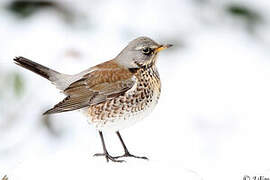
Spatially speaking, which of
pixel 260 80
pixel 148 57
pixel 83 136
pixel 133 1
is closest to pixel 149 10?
pixel 133 1

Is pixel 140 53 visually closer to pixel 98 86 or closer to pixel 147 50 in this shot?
pixel 147 50

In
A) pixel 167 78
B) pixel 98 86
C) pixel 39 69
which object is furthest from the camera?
pixel 167 78

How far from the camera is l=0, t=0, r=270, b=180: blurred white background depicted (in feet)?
22.1

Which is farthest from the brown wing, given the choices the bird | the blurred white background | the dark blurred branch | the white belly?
the dark blurred branch

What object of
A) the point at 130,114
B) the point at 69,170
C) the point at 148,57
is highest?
the point at 148,57

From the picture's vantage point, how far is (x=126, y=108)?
4957 millimetres

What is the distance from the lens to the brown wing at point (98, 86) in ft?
16.4

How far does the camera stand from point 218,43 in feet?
27.0

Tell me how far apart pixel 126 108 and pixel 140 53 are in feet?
1.16

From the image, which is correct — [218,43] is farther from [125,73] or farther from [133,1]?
[125,73]

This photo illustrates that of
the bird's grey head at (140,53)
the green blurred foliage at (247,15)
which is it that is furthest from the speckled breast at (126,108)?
the green blurred foliage at (247,15)

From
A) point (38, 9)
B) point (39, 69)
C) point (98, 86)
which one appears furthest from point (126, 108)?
point (38, 9)

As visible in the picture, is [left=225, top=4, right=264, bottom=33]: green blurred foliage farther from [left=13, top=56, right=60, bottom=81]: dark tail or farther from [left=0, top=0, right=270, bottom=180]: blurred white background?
[left=13, top=56, right=60, bottom=81]: dark tail

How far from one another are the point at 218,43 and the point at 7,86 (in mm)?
2585
